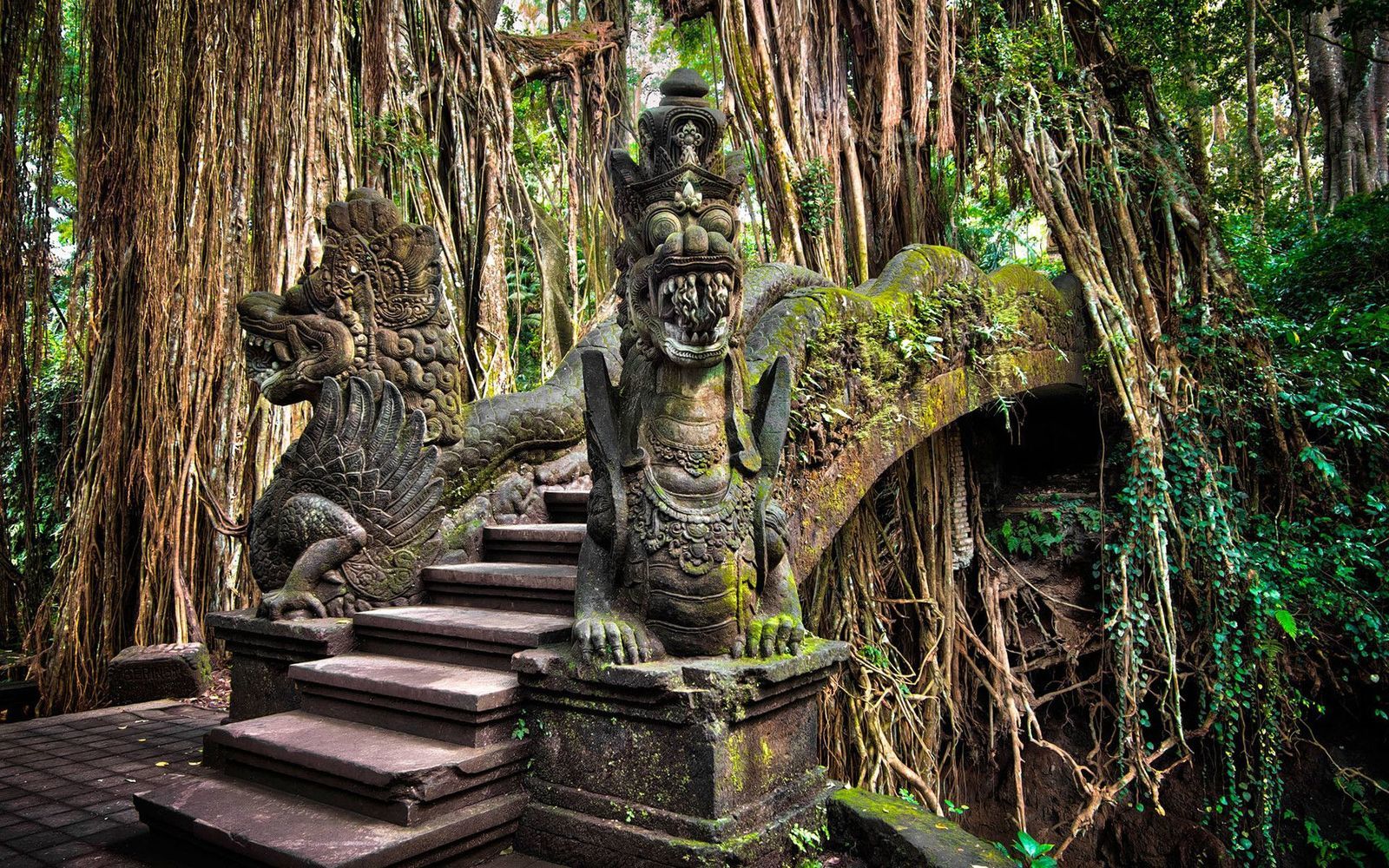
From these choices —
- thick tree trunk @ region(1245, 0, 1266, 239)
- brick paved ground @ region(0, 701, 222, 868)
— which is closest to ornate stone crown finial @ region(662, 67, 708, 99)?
brick paved ground @ region(0, 701, 222, 868)

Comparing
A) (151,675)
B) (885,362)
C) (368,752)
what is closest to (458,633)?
(368,752)

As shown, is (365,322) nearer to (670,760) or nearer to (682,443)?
(682,443)

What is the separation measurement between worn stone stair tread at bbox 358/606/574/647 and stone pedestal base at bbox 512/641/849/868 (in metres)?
0.17

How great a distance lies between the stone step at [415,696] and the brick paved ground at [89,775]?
2.01ft

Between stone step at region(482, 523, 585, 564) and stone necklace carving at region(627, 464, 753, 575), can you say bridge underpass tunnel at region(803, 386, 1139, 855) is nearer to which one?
stone step at region(482, 523, 585, 564)

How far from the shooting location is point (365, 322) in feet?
11.4

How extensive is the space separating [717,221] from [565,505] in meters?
1.89

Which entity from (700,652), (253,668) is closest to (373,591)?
(253,668)

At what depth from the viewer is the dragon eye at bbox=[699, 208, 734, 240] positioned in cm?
247

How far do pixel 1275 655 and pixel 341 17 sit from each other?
21.6ft

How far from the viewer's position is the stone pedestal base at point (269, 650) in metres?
3.12

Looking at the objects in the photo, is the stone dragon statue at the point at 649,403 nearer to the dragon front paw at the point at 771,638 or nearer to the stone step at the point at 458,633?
the dragon front paw at the point at 771,638

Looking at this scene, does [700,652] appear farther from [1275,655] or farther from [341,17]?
[341,17]

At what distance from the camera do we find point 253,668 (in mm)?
3334
